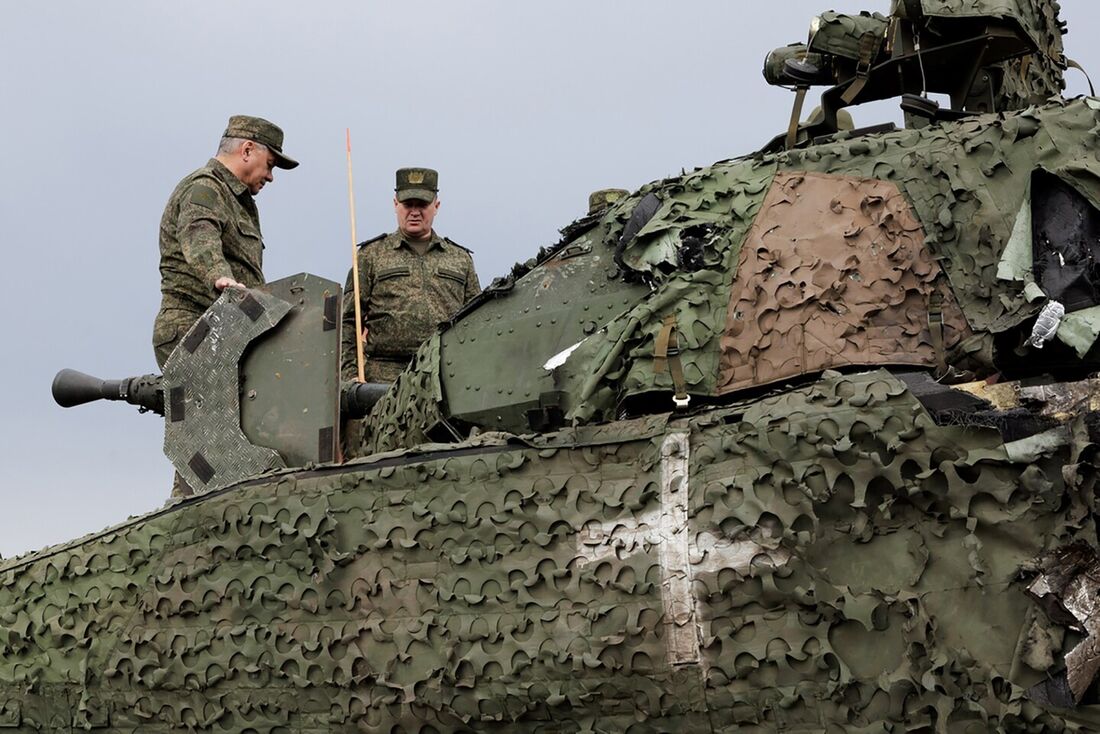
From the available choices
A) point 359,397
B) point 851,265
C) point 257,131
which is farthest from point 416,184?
point 851,265

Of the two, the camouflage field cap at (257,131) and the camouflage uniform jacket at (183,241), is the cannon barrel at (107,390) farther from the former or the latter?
the camouflage field cap at (257,131)

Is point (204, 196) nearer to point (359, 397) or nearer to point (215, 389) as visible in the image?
point (359, 397)

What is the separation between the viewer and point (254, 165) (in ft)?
29.9

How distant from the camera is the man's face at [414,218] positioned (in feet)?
37.4

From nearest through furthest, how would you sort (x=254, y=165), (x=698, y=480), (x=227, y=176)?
(x=698, y=480) → (x=227, y=176) → (x=254, y=165)

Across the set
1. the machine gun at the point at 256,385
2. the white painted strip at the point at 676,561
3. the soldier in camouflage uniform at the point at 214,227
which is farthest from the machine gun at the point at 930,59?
the soldier in camouflage uniform at the point at 214,227

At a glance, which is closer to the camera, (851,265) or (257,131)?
(851,265)

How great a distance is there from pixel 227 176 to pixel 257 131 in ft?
1.23

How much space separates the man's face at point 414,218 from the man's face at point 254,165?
229 cm

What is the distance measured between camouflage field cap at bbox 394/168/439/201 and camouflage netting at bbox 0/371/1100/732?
5.70 meters

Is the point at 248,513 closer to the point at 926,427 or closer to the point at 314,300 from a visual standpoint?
the point at 314,300

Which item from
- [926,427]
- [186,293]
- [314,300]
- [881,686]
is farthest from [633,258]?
[186,293]

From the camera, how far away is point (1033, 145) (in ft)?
19.2

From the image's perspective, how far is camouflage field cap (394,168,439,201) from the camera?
37.5 feet
